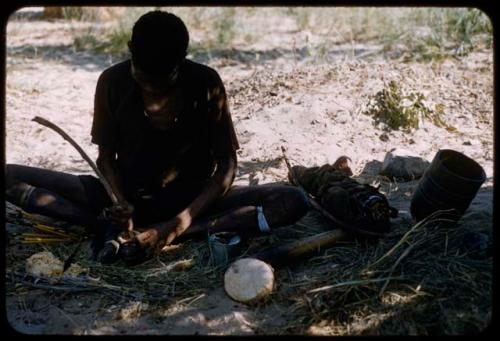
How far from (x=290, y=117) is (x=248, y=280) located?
97.1 inches

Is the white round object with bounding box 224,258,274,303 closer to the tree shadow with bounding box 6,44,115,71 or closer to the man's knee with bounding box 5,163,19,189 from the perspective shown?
the man's knee with bounding box 5,163,19,189

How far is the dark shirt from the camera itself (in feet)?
10.7

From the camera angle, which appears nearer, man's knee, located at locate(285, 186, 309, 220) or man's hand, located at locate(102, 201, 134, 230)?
man's hand, located at locate(102, 201, 134, 230)

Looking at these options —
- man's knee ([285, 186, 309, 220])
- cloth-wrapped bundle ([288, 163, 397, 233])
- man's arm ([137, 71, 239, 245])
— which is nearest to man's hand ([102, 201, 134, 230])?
man's arm ([137, 71, 239, 245])

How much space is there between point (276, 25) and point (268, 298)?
20.6ft

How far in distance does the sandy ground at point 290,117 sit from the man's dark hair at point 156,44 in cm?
106

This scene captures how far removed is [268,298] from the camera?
9.36 feet

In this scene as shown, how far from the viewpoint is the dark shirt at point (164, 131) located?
3.27 meters

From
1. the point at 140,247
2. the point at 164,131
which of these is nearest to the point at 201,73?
the point at 164,131

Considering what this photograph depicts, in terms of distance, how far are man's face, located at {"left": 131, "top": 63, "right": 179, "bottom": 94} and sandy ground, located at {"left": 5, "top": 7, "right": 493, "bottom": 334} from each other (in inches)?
38.7

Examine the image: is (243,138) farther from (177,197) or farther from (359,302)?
(359,302)

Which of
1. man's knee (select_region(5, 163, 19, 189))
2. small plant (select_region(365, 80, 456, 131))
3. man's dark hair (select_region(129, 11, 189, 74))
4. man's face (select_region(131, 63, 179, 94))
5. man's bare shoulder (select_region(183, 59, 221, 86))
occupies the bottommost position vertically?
small plant (select_region(365, 80, 456, 131))

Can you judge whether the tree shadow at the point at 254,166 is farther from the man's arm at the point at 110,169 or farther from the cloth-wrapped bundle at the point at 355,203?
the man's arm at the point at 110,169
